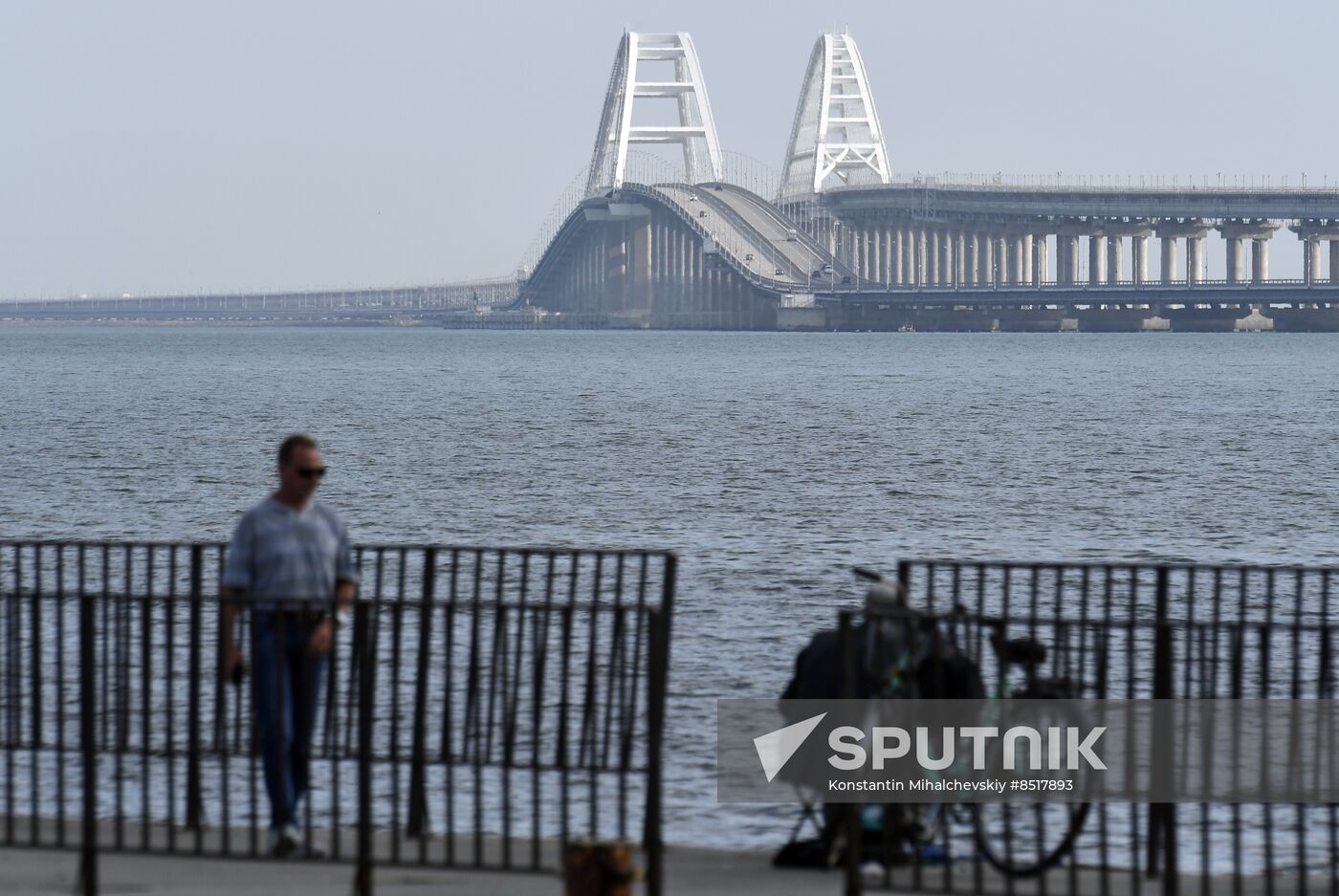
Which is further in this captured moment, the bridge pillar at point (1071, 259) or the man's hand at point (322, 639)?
the bridge pillar at point (1071, 259)

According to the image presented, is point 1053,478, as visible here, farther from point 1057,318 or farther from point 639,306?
point 639,306

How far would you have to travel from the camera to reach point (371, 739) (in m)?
7.50

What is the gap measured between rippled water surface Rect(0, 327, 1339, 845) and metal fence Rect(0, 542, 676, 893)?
0.87m

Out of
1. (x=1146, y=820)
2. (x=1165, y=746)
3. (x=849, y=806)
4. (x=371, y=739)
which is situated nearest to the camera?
(x=849, y=806)

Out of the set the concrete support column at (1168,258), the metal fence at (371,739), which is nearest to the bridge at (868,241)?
the concrete support column at (1168,258)

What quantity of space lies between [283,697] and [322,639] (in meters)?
0.29

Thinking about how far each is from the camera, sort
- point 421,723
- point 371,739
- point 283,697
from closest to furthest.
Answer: point 371,739, point 283,697, point 421,723

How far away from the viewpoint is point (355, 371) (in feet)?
368

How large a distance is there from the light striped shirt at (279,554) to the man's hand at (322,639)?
0.15 meters

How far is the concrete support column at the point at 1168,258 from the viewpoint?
158 meters

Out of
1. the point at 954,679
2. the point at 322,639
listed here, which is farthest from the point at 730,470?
the point at 322,639

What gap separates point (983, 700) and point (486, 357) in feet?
421

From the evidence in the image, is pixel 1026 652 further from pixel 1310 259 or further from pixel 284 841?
pixel 1310 259

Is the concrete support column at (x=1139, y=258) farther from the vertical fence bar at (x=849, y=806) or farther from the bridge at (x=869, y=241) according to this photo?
the vertical fence bar at (x=849, y=806)
